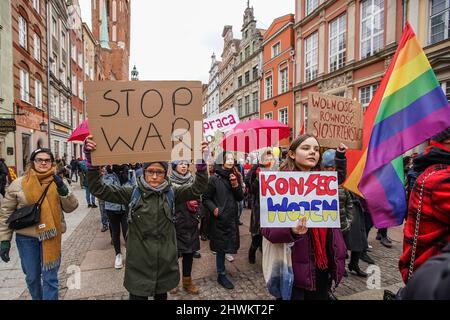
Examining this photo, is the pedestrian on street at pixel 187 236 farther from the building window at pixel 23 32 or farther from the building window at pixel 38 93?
the building window at pixel 38 93

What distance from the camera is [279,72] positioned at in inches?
945

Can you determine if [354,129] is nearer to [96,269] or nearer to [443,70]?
[96,269]

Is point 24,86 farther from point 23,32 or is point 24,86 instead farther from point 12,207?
point 12,207

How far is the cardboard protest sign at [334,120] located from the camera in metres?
2.60

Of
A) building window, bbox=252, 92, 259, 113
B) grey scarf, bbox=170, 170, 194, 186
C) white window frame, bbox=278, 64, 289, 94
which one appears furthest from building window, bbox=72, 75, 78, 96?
grey scarf, bbox=170, 170, 194, 186

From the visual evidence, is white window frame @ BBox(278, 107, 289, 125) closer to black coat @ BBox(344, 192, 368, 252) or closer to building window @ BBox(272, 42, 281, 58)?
building window @ BBox(272, 42, 281, 58)

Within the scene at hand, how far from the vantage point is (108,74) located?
45031 mm

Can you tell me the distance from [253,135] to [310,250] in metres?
5.91

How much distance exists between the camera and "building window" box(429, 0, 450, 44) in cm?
1037

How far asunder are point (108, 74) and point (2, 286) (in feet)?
157

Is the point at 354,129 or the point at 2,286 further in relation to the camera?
the point at 2,286

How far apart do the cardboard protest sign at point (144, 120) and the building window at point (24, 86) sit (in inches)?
636

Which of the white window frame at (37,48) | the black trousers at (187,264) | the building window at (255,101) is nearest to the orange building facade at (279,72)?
the building window at (255,101)
